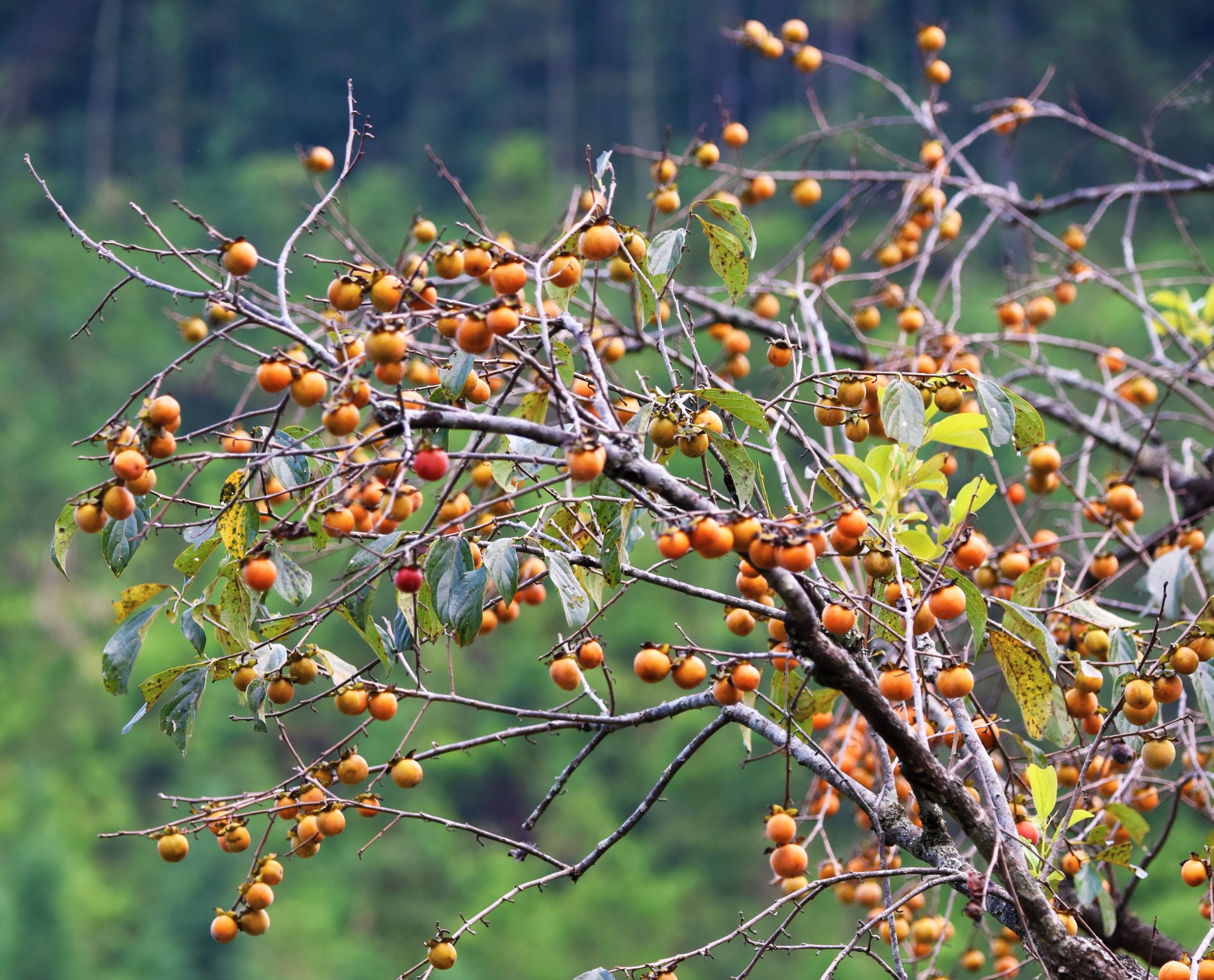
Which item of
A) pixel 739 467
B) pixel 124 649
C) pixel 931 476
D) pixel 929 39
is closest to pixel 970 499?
pixel 931 476

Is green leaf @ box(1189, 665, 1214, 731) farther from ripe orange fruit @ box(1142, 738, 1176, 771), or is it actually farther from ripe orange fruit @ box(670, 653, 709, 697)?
ripe orange fruit @ box(670, 653, 709, 697)

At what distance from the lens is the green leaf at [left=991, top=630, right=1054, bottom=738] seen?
1.21 meters

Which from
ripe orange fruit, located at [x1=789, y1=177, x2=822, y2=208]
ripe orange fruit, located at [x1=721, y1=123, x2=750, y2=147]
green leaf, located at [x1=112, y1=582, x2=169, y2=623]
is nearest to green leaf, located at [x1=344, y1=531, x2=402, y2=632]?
green leaf, located at [x1=112, y1=582, x2=169, y2=623]

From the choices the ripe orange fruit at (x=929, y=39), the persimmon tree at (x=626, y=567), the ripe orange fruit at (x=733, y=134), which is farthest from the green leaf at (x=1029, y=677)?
the ripe orange fruit at (x=929, y=39)

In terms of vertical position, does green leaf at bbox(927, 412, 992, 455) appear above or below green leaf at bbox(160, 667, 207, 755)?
above

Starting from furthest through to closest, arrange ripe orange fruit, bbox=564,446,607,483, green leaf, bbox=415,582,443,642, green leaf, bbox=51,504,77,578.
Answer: green leaf, bbox=415,582,443,642 < green leaf, bbox=51,504,77,578 < ripe orange fruit, bbox=564,446,607,483

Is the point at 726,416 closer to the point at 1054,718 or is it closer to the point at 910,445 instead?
the point at 910,445

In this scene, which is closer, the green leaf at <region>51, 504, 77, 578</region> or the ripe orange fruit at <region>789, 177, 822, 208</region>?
the green leaf at <region>51, 504, 77, 578</region>

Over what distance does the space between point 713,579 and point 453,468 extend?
39.1 ft

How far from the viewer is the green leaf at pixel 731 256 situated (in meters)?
1.22

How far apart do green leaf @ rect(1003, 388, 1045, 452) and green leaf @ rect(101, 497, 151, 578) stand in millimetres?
795

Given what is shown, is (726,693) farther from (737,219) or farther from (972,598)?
(737,219)

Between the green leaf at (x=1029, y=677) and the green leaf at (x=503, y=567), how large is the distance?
0.46 m

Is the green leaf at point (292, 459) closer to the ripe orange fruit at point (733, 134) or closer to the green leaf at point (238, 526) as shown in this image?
the green leaf at point (238, 526)
